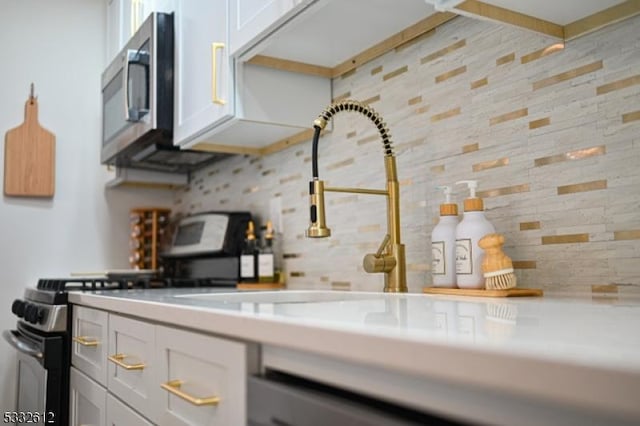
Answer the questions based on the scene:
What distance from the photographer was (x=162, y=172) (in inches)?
110

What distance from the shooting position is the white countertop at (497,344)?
1.05 feet

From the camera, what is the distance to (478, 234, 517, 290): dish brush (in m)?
1.04

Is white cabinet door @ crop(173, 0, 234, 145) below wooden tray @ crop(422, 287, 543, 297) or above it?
above

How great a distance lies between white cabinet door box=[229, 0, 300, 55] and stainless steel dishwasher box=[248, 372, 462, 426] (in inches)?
35.5

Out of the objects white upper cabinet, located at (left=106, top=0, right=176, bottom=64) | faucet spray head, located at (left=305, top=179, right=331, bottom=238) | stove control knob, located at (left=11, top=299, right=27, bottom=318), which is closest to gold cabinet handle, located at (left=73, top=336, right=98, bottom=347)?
stove control knob, located at (left=11, top=299, right=27, bottom=318)

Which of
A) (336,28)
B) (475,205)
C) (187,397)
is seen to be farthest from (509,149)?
(187,397)

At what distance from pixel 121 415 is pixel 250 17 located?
1.03m

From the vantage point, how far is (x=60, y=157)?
2.76 meters

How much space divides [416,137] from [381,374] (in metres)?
1.03

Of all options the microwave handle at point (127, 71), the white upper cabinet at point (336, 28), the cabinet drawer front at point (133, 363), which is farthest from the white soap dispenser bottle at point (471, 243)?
the microwave handle at point (127, 71)

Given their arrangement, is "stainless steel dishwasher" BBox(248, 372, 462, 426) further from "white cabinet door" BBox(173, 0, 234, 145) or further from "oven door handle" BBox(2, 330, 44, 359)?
"oven door handle" BBox(2, 330, 44, 359)

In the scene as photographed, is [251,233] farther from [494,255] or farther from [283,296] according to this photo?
[494,255]

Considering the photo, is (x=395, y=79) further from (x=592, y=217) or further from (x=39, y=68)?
(x=39, y=68)

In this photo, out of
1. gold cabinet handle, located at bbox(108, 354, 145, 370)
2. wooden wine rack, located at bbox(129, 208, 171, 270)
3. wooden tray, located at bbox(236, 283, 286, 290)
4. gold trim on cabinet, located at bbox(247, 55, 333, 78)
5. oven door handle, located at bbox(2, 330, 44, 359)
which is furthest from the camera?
wooden wine rack, located at bbox(129, 208, 171, 270)
